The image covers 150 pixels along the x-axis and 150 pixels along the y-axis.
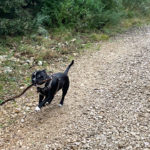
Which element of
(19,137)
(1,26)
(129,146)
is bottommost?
(19,137)

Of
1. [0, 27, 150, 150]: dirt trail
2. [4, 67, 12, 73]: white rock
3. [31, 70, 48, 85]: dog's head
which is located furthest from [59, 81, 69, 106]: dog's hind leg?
[4, 67, 12, 73]: white rock

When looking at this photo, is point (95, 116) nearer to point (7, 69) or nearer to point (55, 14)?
point (7, 69)

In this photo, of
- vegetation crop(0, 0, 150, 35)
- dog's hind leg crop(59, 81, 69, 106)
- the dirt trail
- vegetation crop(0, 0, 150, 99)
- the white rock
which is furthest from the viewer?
vegetation crop(0, 0, 150, 35)

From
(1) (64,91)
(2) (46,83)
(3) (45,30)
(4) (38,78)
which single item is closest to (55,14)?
(3) (45,30)

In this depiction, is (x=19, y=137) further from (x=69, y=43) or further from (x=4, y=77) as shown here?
(x=69, y=43)

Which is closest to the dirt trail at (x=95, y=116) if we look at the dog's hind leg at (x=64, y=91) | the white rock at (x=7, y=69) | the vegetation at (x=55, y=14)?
the dog's hind leg at (x=64, y=91)

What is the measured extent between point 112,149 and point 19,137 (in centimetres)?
162

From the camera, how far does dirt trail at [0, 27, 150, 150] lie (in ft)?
12.6

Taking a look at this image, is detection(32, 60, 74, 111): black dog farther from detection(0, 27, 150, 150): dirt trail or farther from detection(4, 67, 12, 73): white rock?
detection(4, 67, 12, 73): white rock

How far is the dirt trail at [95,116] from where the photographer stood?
12.6ft

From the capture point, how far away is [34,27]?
8414mm

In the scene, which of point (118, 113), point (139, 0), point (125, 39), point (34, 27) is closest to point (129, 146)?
point (118, 113)

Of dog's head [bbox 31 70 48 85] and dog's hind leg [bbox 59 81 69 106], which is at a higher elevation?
dog's head [bbox 31 70 48 85]

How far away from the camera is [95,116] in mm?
4555
